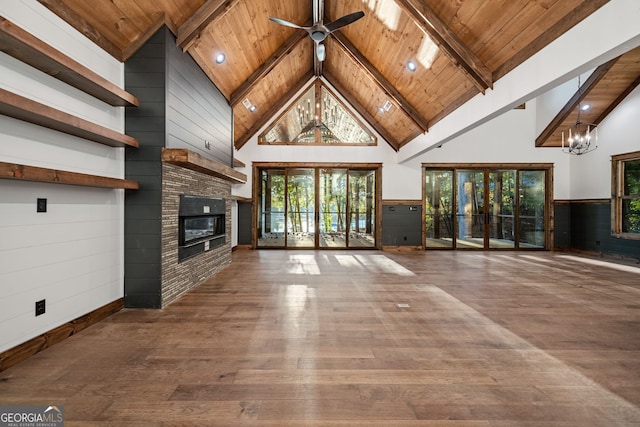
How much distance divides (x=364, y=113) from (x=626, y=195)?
6.27m

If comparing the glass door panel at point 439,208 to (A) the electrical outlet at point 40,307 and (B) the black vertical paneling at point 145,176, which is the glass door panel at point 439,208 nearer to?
(B) the black vertical paneling at point 145,176

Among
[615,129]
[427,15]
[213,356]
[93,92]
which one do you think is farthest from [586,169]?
[93,92]

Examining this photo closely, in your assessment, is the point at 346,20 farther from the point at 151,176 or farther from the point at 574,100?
the point at 574,100

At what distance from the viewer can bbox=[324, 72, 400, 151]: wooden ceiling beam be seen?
7.82m

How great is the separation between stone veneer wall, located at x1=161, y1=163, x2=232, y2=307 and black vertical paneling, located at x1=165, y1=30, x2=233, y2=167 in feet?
1.27

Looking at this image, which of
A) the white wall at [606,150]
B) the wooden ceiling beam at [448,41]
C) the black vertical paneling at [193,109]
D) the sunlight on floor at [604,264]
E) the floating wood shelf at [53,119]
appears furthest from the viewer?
the white wall at [606,150]

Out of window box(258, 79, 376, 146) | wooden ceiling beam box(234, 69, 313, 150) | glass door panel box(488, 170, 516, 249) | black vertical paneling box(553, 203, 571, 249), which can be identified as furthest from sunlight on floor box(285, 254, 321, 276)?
black vertical paneling box(553, 203, 571, 249)

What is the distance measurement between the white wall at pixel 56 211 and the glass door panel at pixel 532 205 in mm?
9164

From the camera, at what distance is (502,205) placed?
26.5 ft

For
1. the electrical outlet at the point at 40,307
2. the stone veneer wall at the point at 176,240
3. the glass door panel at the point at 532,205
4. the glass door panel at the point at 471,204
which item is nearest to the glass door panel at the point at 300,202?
the stone veneer wall at the point at 176,240

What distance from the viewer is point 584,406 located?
69.9 inches

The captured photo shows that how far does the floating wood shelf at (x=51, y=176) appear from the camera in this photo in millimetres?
1937

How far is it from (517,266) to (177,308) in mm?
6096

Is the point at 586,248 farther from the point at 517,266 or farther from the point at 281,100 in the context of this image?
the point at 281,100
